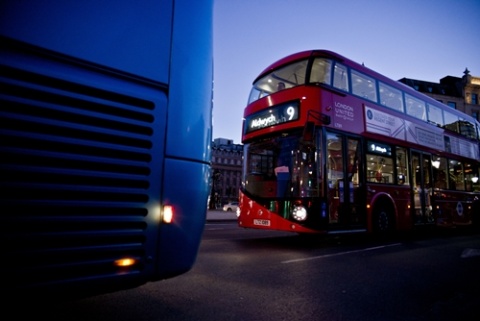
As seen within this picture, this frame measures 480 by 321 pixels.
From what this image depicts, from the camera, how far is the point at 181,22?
1.85 metres

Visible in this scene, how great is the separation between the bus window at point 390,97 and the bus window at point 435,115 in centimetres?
195

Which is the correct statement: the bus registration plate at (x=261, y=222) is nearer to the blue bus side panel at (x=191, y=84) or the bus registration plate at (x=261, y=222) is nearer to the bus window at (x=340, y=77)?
the bus window at (x=340, y=77)

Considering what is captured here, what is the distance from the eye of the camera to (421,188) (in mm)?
8961

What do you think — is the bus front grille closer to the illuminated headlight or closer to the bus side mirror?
the bus side mirror

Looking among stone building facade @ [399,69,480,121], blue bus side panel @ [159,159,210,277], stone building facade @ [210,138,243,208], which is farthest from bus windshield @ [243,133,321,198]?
stone building facade @ [210,138,243,208]

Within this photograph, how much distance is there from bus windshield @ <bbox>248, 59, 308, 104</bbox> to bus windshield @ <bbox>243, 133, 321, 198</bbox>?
1428 millimetres

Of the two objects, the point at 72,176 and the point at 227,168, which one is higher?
the point at 227,168

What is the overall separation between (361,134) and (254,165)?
9.60ft

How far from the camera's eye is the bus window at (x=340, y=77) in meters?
7.04

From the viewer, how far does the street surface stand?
8.48 feet

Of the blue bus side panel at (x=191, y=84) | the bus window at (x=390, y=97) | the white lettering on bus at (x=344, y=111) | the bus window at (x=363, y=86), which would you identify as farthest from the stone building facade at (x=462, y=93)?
the blue bus side panel at (x=191, y=84)

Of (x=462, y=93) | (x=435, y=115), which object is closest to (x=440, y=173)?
(x=435, y=115)

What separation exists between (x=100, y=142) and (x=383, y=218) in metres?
7.86

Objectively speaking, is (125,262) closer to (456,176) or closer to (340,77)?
(340,77)
